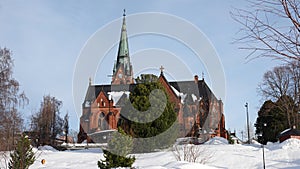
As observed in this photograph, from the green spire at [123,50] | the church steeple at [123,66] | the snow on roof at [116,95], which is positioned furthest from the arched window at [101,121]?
the green spire at [123,50]

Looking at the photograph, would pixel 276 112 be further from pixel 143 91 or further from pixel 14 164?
pixel 14 164

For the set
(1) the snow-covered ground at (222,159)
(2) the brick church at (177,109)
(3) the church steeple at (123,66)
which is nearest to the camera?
(1) the snow-covered ground at (222,159)

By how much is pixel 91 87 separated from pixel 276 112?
31.8 m

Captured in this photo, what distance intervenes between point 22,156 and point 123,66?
53314 mm

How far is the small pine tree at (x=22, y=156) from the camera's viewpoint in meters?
16.2

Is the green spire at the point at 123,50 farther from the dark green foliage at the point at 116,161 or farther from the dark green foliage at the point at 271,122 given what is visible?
the dark green foliage at the point at 116,161

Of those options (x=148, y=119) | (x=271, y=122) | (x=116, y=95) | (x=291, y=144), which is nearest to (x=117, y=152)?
(x=148, y=119)

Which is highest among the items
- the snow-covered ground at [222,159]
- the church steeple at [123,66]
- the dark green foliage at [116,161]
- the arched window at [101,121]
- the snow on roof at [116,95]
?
the church steeple at [123,66]

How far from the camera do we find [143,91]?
29.3 meters

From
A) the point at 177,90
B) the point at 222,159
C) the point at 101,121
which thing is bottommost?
the point at 222,159

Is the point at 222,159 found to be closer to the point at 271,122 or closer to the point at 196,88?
the point at 271,122

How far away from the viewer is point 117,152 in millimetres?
15570

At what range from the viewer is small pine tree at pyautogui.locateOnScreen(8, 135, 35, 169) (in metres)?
16.2

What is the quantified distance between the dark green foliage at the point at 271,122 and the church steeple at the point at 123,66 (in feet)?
89.1
